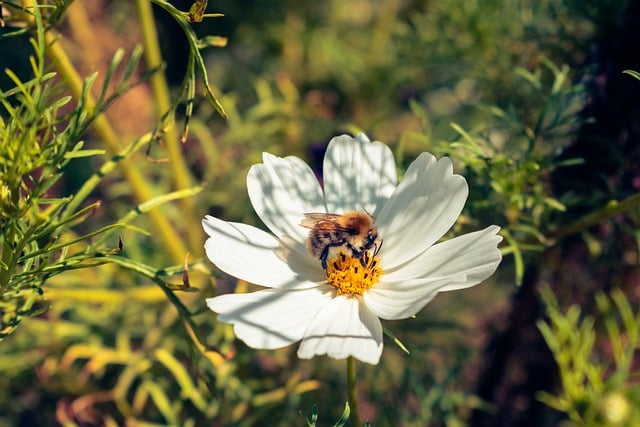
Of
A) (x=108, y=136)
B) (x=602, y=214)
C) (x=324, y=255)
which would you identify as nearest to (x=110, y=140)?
(x=108, y=136)

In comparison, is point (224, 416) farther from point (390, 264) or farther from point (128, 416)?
point (390, 264)

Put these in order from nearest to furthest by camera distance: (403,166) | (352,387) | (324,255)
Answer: (352,387), (324,255), (403,166)

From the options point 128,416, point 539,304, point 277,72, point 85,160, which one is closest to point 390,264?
point 539,304

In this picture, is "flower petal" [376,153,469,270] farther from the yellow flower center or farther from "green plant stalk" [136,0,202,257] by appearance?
"green plant stalk" [136,0,202,257]

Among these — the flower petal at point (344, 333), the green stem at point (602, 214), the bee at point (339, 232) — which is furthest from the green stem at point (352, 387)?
the green stem at point (602, 214)

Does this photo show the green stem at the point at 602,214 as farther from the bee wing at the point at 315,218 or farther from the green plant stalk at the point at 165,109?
the green plant stalk at the point at 165,109

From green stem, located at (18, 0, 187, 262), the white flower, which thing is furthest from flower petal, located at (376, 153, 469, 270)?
green stem, located at (18, 0, 187, 262)

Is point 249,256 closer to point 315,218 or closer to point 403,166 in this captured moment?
point 315,218
